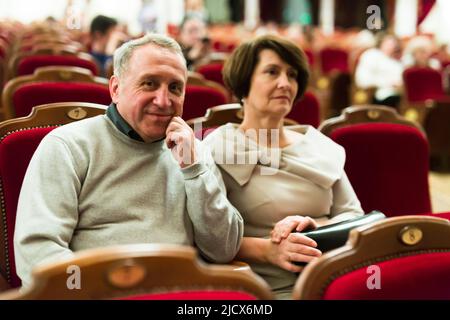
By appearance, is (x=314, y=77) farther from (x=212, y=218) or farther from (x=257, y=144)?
(x=212, y=218)

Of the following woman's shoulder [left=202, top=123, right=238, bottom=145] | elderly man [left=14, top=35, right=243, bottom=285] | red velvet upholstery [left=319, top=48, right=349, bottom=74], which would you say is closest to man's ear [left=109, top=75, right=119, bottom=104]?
elderly man [left=14, top=35, right=243, bottom=285]

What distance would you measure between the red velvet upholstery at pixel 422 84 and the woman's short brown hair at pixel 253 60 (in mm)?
3698

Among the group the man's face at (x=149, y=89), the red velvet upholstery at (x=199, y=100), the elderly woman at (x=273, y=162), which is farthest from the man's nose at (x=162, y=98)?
the red velvet upholstery at (x=199, y=100)

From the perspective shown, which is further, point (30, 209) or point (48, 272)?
point (30, 209)

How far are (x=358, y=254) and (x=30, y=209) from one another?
707 mm

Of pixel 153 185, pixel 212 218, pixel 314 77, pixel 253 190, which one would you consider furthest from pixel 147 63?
pixel 314 77

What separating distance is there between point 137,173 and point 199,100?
4.20ft

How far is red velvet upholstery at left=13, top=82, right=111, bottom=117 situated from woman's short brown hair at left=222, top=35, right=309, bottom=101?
61cm

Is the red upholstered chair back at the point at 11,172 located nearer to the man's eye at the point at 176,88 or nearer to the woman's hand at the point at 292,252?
the man's eye at the point at 176,88

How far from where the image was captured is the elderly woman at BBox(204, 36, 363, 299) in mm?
1707

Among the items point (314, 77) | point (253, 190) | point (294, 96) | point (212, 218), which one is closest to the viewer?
point (212, 218)

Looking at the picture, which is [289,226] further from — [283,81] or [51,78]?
[51,78]

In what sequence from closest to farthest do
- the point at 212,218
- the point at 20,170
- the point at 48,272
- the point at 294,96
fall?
the point at 48,272, the point at 212,218, the point at 20,170, the point at 294,96

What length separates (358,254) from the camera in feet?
3.51
